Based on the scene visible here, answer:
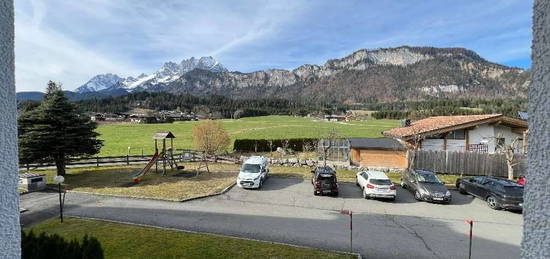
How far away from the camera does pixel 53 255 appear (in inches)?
193

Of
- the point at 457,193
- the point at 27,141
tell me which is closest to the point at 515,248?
the point at 457,193

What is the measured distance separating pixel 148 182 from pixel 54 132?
792 centimetres

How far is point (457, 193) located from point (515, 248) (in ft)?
30.5

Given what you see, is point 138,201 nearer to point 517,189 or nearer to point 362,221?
point 362,221

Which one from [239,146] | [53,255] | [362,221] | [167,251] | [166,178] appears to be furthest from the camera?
[239,146]

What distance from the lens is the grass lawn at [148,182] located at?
18.5m

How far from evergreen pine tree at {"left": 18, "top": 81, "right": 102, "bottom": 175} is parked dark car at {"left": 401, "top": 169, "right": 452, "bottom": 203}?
24.3m

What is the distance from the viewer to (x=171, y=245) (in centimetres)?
1062

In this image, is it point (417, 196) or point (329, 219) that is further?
point (417, 196)

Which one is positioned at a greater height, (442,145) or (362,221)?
(442,145)

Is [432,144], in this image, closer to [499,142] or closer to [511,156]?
[499,142]

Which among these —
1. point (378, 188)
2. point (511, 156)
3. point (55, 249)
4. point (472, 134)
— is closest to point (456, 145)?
point (472, 134)

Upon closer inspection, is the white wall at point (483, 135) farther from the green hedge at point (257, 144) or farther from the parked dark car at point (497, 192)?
the green hedge at point (257, 144)

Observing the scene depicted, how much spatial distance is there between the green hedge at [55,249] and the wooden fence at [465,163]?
26.2 m
